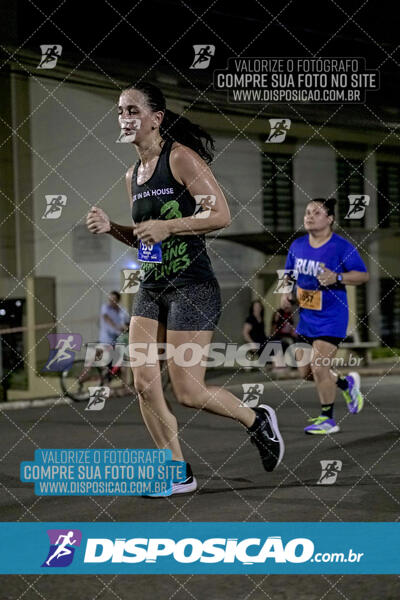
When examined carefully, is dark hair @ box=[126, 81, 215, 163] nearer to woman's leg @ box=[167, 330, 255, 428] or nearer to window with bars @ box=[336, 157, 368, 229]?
woman's leg @ box=[167, 330, 255, 428]

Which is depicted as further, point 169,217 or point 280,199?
point 280,199

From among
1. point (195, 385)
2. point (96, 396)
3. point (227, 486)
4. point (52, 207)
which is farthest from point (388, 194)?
point (195, 385)

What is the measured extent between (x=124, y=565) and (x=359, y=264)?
13.9ft

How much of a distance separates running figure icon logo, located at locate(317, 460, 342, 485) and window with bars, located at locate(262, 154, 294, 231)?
51.9 feet

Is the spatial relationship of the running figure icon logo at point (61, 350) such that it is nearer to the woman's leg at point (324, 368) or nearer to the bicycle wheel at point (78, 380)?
the bicycle wheel at point (78, 380)

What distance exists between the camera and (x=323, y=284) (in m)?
7.95

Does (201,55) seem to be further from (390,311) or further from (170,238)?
(390,311)

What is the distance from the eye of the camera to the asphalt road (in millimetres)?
3996

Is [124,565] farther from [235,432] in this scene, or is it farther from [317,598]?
[235,432]

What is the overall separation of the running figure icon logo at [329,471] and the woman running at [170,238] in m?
0.80

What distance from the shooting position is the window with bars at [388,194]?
25531 mm

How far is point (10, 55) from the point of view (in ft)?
53.8

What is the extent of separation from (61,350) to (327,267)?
5790 mm

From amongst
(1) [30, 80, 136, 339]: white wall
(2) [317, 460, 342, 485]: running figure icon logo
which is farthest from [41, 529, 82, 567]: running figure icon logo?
(1) [30, 80, 136, 339]: white wall
